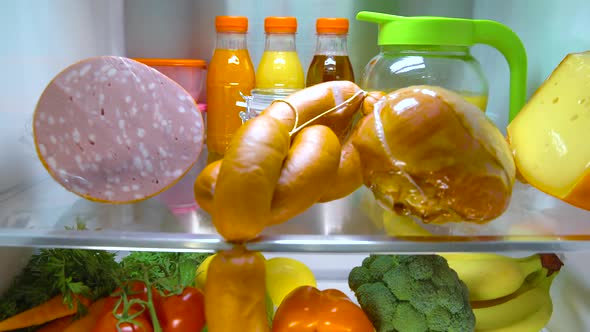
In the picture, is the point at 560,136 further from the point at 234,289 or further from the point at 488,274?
the point at 234,289

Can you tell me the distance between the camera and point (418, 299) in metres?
0.88

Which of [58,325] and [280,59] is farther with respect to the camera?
[280,59]

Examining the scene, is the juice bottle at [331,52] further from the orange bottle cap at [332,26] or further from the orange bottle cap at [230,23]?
the orange bottle cap at [230,23]

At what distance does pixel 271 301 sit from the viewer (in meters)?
0.94

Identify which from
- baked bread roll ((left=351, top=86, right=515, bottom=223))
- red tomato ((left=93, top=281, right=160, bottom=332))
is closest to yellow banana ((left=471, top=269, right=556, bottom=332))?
baked bread roll ((left=351, top=86, right=515, bottom=223))

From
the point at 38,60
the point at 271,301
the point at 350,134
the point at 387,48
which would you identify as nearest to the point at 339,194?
the point at 350,134

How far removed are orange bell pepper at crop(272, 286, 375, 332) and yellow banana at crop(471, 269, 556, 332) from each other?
22cm

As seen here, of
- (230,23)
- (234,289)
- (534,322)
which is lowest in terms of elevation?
(534,322)

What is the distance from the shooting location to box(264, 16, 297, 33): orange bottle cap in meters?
1.25

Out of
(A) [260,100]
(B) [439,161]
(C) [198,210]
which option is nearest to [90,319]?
(C) [198,210]

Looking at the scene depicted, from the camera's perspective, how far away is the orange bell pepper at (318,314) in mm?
832

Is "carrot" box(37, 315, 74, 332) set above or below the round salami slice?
below

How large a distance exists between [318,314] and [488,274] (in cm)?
31

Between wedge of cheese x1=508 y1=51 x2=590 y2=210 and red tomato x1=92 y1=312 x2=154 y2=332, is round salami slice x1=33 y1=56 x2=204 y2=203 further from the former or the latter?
wedge of cheese x1=508 y1=51 x2=590 y2=210
